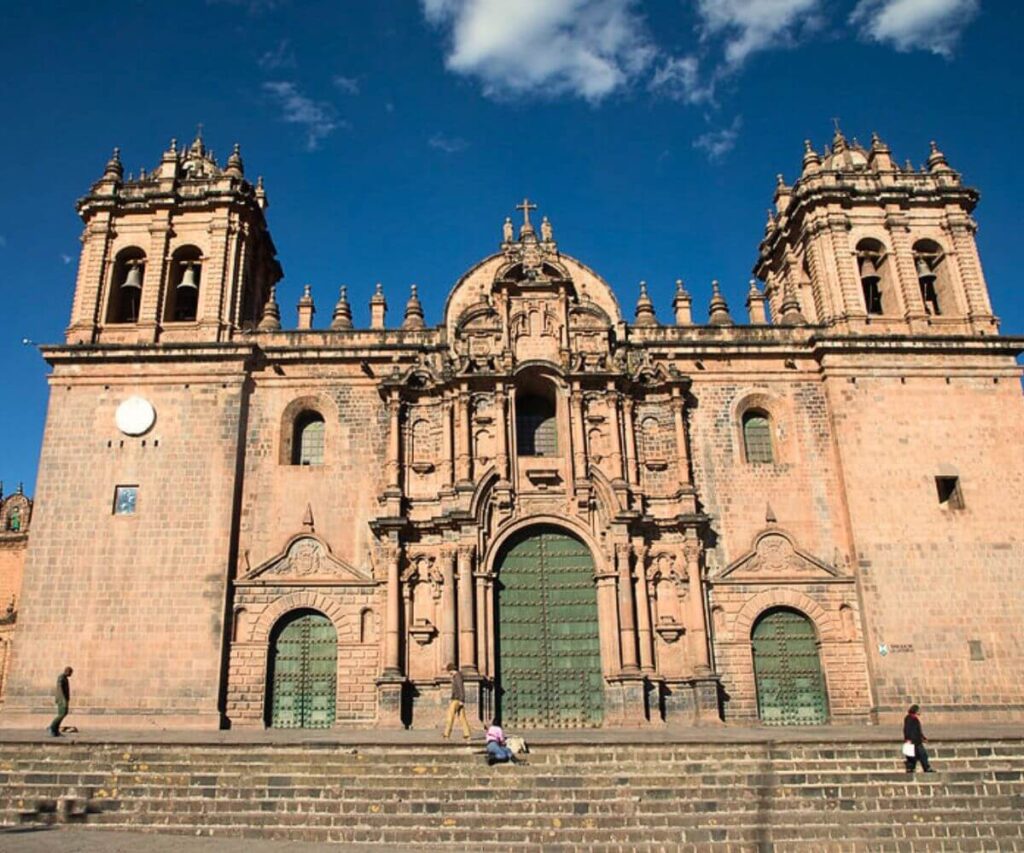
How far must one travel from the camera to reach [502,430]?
2089 cm

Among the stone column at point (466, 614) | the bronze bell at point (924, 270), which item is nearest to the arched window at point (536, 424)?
the stone column at point (466, 614)

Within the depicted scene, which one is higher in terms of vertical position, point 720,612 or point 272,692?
point 720,612

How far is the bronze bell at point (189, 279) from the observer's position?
22828 millimetres

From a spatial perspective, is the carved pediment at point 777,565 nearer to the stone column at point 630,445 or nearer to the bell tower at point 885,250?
the stone column at point 630,445

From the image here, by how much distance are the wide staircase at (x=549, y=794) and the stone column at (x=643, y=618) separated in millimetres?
5563

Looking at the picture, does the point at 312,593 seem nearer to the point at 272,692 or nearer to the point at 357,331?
the point at 272,692

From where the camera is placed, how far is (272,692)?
19.2 metres

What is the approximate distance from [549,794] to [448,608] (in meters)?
6.87

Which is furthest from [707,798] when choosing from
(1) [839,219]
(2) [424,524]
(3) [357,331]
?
(1) [839,219]

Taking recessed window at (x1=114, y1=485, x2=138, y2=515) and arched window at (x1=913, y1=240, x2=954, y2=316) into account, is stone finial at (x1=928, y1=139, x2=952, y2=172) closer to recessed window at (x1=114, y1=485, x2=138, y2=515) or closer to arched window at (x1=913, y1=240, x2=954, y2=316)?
arched window at (x1=913, y1=240, x2=954, y2=316)

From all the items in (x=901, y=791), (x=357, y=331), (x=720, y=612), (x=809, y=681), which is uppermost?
(x=357, y=331)

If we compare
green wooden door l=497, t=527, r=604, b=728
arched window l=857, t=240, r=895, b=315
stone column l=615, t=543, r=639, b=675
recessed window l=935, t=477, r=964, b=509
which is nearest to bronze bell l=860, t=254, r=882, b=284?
arched window l=857, t=240, r=895, b=315

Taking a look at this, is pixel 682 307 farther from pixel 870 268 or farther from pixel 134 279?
pixel 134 279

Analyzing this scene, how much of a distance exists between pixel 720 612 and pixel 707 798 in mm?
7391
